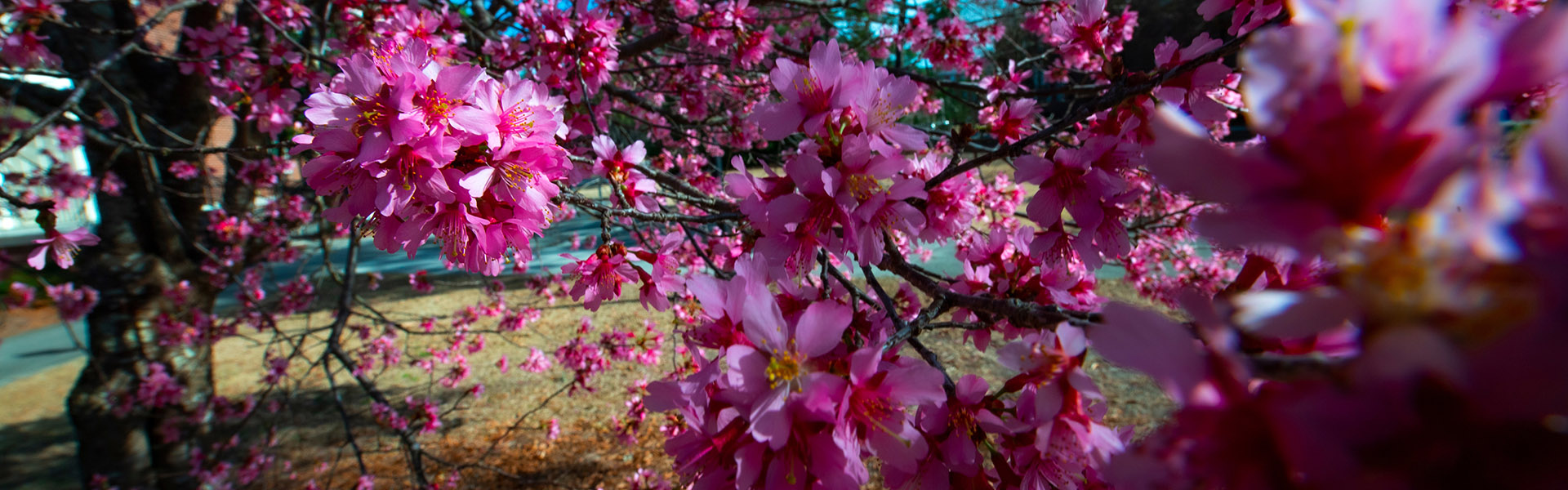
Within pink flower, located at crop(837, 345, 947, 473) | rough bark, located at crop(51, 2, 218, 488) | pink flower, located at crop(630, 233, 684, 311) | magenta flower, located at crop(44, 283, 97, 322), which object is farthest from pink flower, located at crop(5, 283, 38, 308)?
pink flower, located at crop(837, 345, 947, 473)

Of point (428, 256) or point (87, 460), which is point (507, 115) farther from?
point (428, 256)

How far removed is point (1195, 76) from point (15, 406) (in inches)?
311

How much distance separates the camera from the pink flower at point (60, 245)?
1803 millimetres

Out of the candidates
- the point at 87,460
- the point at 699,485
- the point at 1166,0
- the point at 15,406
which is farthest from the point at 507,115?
the point at 1166,0

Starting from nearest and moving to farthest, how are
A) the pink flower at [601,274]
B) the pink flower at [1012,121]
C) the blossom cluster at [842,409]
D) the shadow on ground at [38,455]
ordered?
the blossom cluster at [842,409]
the pink flower at [601,274]
the pink flower at [1012,121]
the shadow on ground at [38,455]

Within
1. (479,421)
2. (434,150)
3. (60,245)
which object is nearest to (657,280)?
(434,150)

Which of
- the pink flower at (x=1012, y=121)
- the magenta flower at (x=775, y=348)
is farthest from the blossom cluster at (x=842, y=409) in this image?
the pink flower at (x=1012, y=121)

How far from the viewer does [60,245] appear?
1.83 metres

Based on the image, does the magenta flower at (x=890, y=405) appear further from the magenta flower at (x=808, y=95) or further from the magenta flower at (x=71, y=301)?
the magenta flower at (x=71, y=301)

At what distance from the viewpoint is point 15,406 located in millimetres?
4734

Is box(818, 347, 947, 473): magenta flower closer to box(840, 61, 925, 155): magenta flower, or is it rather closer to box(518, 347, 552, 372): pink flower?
box(840, 61, 925, 155): magenta flower

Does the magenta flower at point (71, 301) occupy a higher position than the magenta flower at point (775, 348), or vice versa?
the magenta flower at point (775, 348)

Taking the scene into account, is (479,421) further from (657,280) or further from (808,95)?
(808,95)

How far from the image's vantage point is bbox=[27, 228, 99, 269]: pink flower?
1803mm
